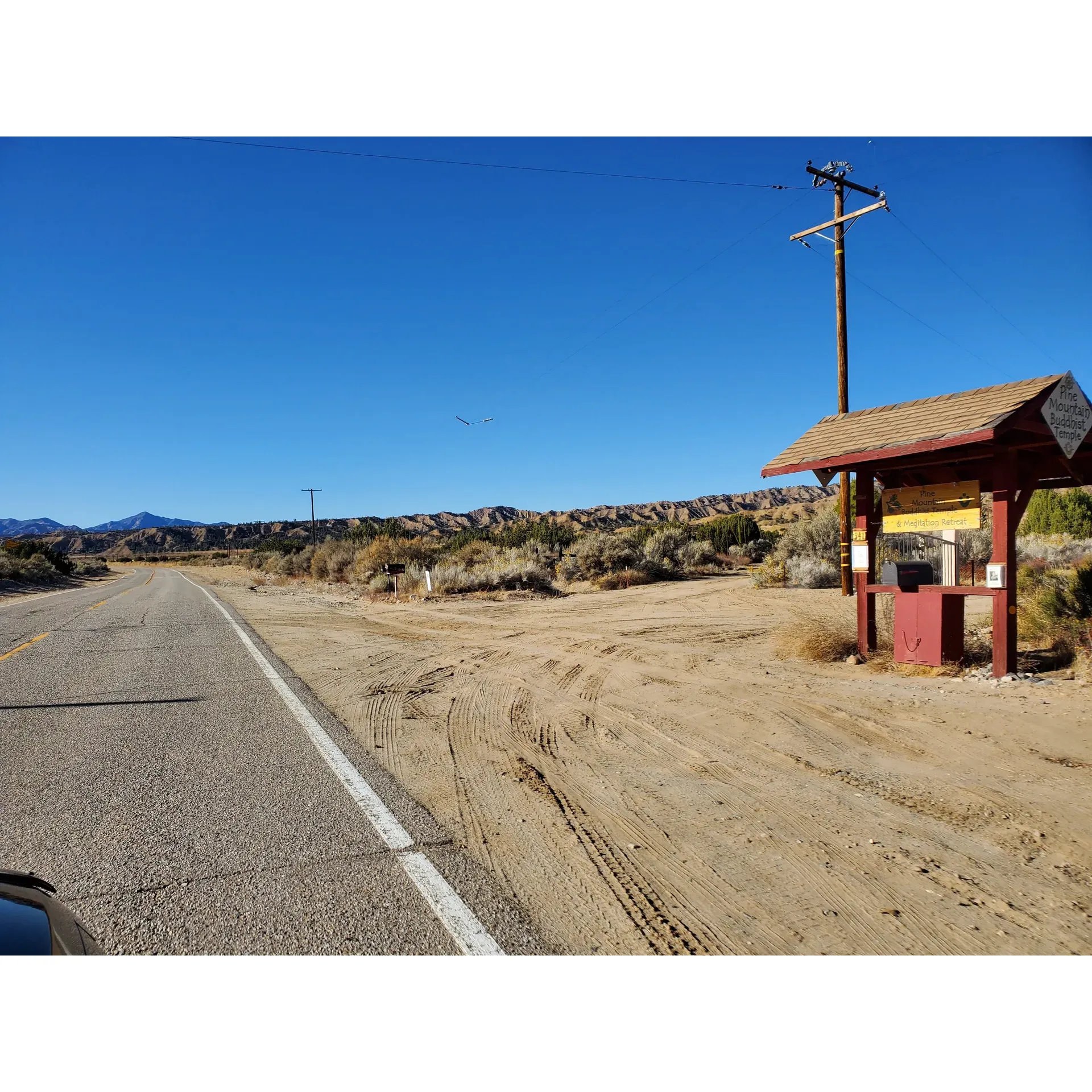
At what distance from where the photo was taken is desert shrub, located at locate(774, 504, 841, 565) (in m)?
23.3

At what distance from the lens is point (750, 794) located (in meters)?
5.05

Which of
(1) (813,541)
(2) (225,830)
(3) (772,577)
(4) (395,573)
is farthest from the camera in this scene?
(4) (395,573)

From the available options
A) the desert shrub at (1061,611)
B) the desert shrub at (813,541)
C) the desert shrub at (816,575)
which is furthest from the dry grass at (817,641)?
the desert shrub at (813,541)

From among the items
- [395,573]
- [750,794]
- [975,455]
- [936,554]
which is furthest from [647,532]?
[750,794]

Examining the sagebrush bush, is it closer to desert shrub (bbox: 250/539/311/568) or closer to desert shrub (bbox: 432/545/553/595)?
desert shrub (bbox: 432/545/553/595)

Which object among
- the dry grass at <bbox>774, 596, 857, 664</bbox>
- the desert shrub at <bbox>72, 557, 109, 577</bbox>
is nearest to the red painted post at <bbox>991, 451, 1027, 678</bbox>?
the dry grass at <bbox>774, 596, 857, 664</bbox>

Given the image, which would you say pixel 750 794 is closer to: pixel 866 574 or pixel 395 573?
pixel 866 574

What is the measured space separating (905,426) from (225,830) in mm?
8555

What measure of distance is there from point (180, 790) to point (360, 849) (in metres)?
1.90

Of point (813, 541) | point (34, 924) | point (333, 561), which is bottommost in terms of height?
point (34, 924)

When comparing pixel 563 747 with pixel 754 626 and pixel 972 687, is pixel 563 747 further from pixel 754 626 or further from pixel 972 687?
pixel 754 626

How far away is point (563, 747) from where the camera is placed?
6312 mm

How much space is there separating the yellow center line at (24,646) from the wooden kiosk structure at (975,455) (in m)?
12.4

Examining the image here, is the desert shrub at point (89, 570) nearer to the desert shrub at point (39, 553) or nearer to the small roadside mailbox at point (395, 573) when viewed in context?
the desert shrub at point (39, 553)
